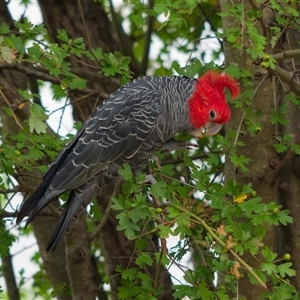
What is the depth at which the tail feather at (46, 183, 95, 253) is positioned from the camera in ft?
12.4

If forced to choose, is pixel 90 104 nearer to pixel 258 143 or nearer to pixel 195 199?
pixel 258 143

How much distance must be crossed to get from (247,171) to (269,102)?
1.43ft

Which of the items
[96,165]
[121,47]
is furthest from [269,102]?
[121,47]

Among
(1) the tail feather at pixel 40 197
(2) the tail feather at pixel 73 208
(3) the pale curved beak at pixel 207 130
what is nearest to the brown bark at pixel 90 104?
(2) the tail feather at pixel 73 208

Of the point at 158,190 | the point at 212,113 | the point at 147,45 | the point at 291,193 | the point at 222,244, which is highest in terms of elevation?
the point at 147,45

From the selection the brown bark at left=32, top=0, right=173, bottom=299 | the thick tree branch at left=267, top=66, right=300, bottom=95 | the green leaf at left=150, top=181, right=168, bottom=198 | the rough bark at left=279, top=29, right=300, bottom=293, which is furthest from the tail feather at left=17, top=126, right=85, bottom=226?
the rough bark at left=279, top=29, right=300, bottom=293

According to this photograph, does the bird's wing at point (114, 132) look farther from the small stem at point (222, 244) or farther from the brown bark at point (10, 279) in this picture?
the brown bark at point (10, 279)

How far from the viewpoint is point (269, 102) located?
4250 millimetres

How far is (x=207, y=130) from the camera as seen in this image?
14.4ft

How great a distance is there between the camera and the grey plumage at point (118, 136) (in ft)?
13.0

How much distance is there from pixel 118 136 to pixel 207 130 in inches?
22.9

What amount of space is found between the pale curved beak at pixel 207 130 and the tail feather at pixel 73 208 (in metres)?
0.73

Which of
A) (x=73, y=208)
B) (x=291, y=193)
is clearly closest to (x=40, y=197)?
(x=73, y=208)

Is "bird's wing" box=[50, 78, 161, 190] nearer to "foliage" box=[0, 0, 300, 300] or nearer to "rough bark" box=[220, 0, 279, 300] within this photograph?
"foliage" box=[0, 0, 300, 300]
